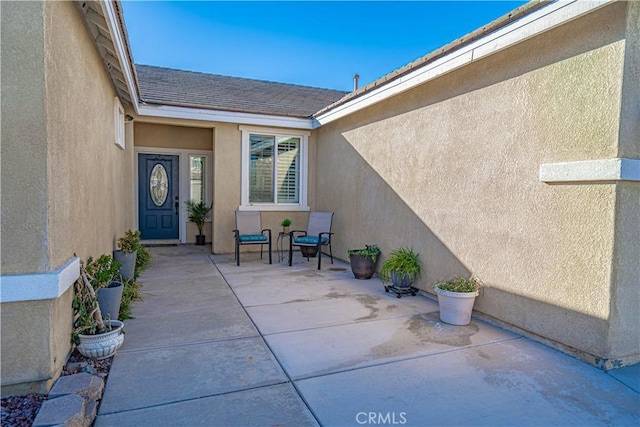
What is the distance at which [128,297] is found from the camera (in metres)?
4.64

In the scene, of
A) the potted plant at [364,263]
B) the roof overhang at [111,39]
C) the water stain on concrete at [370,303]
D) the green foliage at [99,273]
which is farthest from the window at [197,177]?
the water stain on concrete at [370,303]

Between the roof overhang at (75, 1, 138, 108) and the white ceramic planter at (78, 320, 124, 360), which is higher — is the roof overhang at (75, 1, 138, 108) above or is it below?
above

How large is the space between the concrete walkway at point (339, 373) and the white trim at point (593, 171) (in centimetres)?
161

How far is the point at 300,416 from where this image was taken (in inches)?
93.4

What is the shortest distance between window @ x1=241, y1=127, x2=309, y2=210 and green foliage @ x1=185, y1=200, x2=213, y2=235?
6.64 ft

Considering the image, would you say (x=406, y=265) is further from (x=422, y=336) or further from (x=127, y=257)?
(x=127, y=257)

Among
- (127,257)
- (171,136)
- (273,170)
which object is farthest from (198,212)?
(127,257)

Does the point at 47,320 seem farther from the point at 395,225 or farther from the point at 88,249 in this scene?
the point at 395,225

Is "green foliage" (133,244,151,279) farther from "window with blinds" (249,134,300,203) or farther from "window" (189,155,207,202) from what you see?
"window" (189,155,207,202)

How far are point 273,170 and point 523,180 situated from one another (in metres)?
6.05

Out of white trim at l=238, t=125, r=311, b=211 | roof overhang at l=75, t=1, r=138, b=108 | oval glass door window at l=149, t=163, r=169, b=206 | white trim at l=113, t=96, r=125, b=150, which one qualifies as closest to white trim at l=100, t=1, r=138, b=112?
roof overhang at l=75, t=1, r=138, b=108

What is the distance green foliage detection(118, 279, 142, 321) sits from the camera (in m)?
4.12

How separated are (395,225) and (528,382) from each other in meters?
3.35

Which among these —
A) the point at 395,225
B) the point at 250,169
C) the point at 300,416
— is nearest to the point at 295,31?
the point at 250,169
